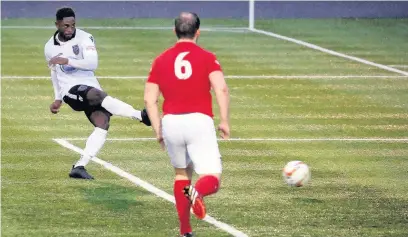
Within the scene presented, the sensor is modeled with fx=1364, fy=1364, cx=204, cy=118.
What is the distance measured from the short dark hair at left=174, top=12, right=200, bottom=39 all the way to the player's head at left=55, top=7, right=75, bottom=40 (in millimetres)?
3845

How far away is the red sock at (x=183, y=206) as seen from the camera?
40.2 feet

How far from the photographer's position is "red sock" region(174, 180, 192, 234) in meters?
12.2

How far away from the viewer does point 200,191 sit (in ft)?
39.2

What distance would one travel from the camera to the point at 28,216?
1367cm

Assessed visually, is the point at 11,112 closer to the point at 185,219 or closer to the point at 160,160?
the point at 160,160

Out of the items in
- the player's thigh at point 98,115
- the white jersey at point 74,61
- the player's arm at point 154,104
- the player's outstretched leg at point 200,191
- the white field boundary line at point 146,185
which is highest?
the player's arm at point 154,104

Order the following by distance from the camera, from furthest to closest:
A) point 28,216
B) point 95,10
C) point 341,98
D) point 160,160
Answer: point 95,10, point 341,98, point 160,160, point 28,216

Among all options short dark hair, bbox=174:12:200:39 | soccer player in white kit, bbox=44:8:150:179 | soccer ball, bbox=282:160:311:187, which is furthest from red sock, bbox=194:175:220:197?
soccer player in white kit, bbox=44:8:150:179

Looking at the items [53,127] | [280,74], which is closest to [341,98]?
[280,74]

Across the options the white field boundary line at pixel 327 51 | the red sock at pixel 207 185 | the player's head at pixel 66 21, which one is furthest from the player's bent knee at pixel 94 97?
the white field boundary line at pixel 327 51

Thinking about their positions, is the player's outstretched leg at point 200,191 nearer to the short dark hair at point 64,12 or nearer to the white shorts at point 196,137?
the white shorts at point 196,137

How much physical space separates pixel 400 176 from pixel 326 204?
211 centimetres

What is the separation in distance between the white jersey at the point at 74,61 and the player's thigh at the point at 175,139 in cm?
391

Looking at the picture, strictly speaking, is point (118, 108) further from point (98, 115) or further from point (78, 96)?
point (78, 96)
